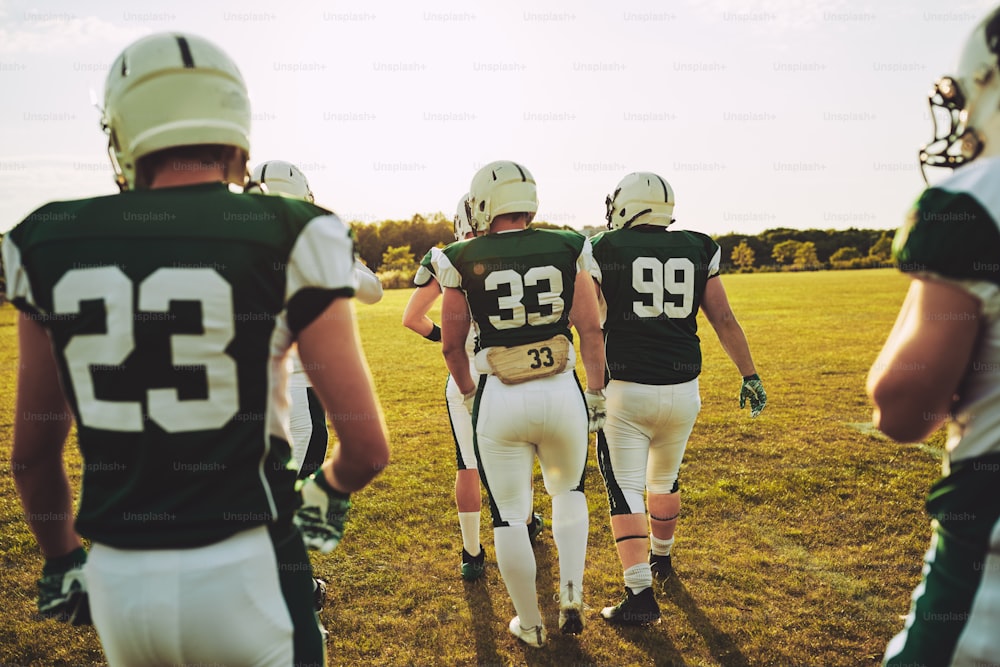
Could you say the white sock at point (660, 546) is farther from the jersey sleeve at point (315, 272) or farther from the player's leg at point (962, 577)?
the jersey sleeve at point (315, 272)

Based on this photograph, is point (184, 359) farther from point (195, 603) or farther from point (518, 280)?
point (518, 280)

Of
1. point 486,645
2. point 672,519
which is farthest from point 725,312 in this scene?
point 486,645

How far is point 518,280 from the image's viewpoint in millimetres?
3467

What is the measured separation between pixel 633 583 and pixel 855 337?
1502 cm

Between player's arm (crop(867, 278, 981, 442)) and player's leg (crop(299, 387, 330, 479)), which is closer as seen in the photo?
player's arm (crop(867, 278, 981, 442))

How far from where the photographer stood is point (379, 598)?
449 centimetres

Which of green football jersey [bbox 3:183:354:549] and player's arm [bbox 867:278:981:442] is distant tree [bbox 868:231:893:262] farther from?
green football jersey [bbox 3:183:354:549]

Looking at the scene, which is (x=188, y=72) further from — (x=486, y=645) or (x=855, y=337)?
(x=855, y=337)

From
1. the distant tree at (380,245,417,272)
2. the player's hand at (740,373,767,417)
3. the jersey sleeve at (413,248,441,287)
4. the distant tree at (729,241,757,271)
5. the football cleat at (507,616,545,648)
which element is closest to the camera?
the football cleat at (507,616,545,648)

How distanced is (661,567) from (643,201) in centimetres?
250

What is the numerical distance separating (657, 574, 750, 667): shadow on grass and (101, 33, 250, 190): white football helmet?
11.6 ft

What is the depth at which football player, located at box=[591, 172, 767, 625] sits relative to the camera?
13.5 ft

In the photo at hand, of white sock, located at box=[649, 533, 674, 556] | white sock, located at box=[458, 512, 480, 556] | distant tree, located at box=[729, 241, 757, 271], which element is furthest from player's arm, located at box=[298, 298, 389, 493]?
distant tree, located at box=[729, 241, 757, 271]

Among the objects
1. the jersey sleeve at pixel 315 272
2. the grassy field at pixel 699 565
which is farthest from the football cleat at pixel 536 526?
the jersey sleeve at pixel 315 272
